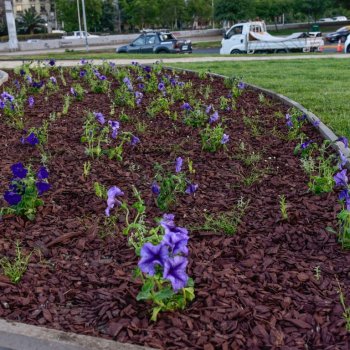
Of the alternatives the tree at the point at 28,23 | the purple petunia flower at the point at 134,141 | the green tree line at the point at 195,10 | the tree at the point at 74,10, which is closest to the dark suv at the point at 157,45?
the purple petunia flower at the point at 134,141

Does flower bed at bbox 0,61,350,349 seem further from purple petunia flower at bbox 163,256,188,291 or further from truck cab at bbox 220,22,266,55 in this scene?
truck cab at bbox 220,22,266,55

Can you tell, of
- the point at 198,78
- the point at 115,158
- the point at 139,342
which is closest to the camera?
the point at 139,342

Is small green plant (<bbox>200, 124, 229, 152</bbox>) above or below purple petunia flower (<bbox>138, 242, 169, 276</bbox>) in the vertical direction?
below

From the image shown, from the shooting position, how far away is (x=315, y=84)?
9.63 m

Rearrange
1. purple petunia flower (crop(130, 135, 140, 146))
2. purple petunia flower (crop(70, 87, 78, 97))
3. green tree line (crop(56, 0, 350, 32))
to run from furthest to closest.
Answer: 1. green tree line (crop(56, 0, 350, 32))
2. purple petunia flower (crop(70, 87, 78, 97))
3. purple petunia flower (crop(130, 135, 140, 146))

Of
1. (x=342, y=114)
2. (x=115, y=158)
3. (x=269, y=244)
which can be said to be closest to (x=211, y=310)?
(x=269, y=244)

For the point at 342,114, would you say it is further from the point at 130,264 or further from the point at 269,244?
the point at 130,264

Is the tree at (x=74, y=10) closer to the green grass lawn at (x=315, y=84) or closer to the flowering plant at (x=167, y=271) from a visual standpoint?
the green grass lawn at (x=315, y=84)

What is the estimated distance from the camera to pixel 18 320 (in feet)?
8.05

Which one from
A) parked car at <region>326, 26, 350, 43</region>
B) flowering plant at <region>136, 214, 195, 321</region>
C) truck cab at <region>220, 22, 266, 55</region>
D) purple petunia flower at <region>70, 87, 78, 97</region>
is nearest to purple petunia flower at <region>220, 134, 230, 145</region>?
flowering plant at <region>136, 214, 195, 321</region>

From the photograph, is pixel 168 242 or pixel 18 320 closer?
pixel 168 242

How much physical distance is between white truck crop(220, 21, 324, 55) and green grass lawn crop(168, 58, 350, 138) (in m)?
11.7

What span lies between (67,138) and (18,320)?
3.34 metres

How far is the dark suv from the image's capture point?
87.1 ft
